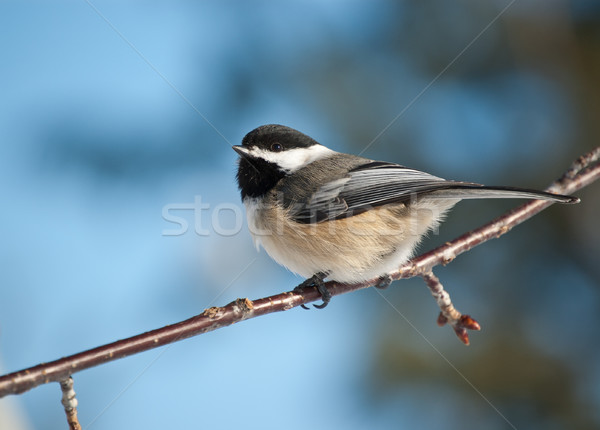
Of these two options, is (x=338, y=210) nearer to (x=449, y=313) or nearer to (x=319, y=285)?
(x=319, y=285)

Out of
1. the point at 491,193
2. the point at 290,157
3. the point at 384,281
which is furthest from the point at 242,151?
the point at 491,193

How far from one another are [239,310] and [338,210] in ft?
2.66

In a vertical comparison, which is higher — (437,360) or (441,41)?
(441,41)

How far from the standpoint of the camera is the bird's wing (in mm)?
2643

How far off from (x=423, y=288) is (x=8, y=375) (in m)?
2.72

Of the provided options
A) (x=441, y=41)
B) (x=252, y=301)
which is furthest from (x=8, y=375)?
(x=441, y=41)

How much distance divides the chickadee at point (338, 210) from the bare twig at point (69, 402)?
3.78ft

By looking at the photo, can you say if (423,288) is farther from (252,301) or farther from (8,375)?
(8,375)

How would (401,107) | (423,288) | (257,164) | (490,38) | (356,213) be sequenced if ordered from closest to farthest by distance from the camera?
1. (356,213)
2. (257,164)
3. (423,288)
4. (401,107)
5. (490,38)

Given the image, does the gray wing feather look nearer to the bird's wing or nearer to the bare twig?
the bird's wing

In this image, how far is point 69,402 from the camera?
1627mm

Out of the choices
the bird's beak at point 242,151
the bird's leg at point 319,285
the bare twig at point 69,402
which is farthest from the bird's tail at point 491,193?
the bare twig at point 69,402

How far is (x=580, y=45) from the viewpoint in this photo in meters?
4.43

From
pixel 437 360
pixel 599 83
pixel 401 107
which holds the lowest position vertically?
pixel 437 360
